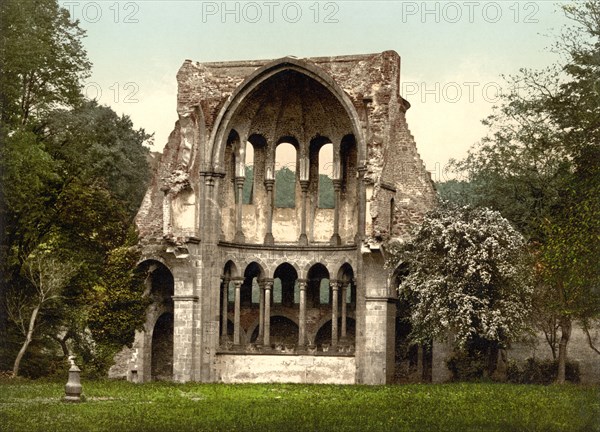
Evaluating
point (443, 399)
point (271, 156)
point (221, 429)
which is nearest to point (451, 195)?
point (271, 156)

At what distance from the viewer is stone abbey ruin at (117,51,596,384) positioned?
133ft

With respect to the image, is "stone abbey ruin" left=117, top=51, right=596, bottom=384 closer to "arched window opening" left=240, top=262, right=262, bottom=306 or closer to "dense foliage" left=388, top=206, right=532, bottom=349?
"arched window opening" left=240, top=262, right=262, bottom=306

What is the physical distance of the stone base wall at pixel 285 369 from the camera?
40625mm

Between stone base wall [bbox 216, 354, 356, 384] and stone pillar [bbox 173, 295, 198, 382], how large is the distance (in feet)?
3.81

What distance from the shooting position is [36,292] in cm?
4147

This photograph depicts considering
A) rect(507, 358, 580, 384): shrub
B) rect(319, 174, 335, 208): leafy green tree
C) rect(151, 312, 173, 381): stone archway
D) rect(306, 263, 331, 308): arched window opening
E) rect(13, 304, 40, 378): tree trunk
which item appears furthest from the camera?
rect(319, 174, 335, 208): leafy green tree

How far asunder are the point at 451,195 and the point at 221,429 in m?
31.9

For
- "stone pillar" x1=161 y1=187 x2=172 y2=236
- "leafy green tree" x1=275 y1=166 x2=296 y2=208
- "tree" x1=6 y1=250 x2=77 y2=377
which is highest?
"leafy green tree" x1=275 y1=166 x2=296 y2=208

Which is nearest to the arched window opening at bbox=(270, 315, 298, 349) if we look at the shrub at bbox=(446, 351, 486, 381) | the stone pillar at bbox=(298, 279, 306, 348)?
the stone pillar at bbox=(298, 279, 306, 348)

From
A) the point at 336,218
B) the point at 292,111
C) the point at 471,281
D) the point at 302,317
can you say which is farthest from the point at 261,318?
the point at 471,281

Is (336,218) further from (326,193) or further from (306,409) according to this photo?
(326,193)

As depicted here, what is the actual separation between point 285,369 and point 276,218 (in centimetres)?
687

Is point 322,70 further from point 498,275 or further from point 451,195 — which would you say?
point 451,195

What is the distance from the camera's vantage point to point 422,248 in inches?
1502
